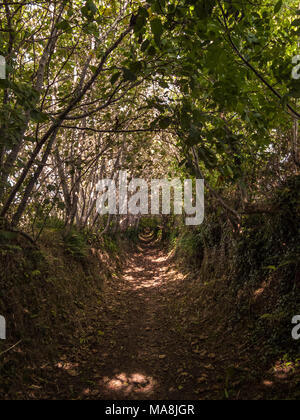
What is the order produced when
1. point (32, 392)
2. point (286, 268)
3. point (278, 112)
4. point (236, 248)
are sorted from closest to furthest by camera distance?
point (278, 112)
point (32, 392)
point (286, 268)
point (236, 248)

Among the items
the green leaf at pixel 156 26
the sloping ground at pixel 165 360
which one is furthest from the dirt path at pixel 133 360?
the green leaf at pixel 156 26

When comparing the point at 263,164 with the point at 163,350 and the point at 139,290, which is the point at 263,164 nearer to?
the point at 163,350

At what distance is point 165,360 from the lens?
17.5 feet

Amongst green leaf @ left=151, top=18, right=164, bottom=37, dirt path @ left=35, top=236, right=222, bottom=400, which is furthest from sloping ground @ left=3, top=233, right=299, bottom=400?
green leaf @ left=151, top=18, right=164, bottom=37

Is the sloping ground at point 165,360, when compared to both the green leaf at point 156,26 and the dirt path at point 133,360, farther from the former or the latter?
the green leaf at point 156,26

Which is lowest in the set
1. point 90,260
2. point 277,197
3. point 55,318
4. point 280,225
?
point 55,318

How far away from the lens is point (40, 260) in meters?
6.70

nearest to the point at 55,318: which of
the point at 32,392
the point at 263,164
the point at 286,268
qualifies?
the point at 32,392

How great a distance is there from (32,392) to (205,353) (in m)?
3.05

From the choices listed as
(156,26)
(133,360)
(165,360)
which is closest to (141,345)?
(133,360)

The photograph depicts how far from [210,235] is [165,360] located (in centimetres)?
538

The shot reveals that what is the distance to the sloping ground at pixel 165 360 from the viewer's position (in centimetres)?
427

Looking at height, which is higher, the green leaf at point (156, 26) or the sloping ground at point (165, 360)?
the green leaf at point (156, 26)

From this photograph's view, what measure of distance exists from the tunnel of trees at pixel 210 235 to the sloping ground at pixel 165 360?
0.10 ft
